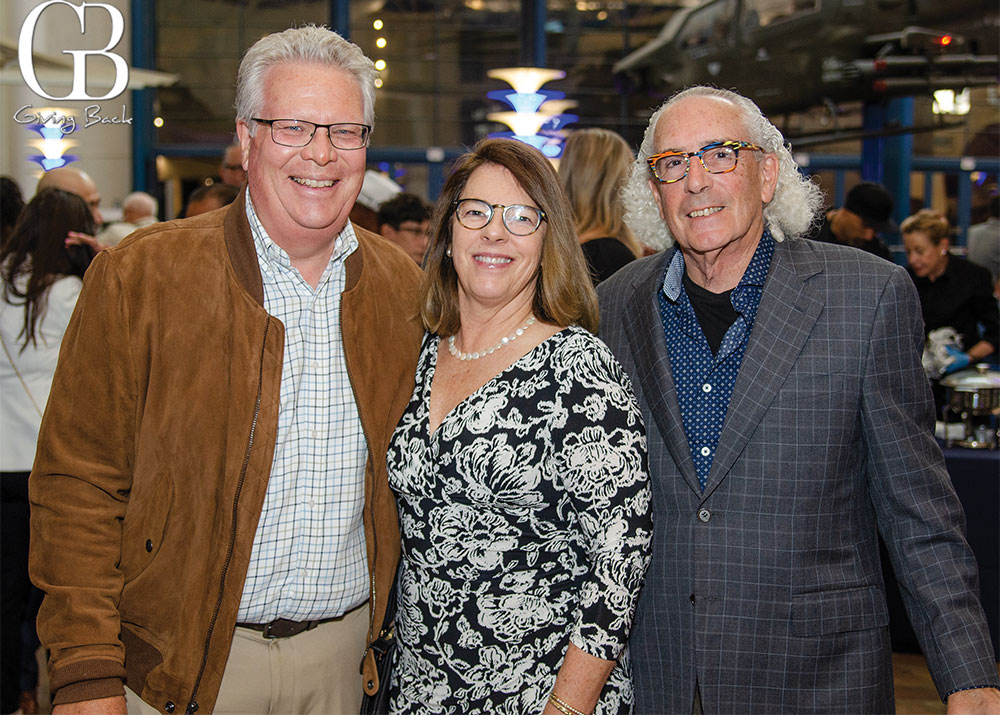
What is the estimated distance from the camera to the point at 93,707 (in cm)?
183

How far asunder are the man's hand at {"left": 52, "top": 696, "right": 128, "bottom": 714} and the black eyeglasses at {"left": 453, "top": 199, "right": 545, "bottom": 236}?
1200 millimetres

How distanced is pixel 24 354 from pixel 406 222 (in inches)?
91.9

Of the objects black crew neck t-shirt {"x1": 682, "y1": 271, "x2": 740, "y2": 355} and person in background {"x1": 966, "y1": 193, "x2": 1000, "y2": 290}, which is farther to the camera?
person in background {"x1": 966, "y1": 193, "x2": 1000, "y2": 290}

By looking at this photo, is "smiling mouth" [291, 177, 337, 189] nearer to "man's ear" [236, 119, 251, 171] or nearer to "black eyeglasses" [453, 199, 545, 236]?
"man's ear" [236, 119, 251, 171]

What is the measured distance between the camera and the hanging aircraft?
8625 millimetres

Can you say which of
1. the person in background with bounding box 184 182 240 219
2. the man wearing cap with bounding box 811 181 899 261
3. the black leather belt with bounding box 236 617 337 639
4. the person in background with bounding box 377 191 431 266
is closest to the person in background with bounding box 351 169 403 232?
the person in background with bounding box 377 191 431 266

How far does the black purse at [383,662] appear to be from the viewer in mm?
2084

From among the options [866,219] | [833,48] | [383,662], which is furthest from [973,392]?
[833,48]

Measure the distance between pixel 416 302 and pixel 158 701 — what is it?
1054mm

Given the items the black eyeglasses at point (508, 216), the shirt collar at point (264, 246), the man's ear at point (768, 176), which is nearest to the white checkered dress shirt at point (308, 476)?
the shirt collar at point (264, 246)

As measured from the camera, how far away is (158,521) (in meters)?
1.92

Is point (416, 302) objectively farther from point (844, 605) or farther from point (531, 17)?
point (531, 17)

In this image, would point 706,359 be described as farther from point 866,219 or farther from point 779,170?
point 866,219

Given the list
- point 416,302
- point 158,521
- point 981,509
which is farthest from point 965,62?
point 158,521
